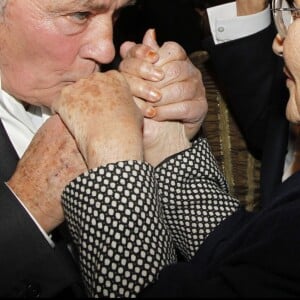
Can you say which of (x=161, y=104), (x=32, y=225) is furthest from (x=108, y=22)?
(x=32, y=225)

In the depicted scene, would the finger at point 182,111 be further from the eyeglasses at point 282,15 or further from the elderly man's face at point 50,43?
the eyeglasses at point 282,15

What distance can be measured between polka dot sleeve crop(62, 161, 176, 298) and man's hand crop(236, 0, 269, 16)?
→ 46.6 inches

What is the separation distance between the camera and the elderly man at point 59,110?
101 cm

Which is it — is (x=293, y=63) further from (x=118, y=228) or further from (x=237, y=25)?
(x=118, y=228)

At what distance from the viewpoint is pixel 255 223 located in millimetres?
1016

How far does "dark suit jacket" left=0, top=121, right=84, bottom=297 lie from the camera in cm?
99

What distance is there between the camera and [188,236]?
120 centimetres

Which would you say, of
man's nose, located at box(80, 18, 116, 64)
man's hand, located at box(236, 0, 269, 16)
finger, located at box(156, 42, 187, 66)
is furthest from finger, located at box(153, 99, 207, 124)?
man's hand, located at box(236, 0, 269, 16)

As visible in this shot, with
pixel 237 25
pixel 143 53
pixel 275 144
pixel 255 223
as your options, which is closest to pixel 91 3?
pixel 143 53

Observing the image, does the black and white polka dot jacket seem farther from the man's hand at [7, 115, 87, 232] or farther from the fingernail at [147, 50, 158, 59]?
the fingernail at [147, 50, 158, 59]

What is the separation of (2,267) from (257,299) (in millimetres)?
659

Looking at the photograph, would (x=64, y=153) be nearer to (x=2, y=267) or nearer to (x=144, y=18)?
(x=2, y=267)

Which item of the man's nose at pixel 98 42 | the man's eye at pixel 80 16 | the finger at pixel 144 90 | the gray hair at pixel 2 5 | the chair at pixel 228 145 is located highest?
the gray hair at pixel 2 5

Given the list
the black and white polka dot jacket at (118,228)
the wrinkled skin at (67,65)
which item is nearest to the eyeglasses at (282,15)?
the wrinkled skin at (67,65)
